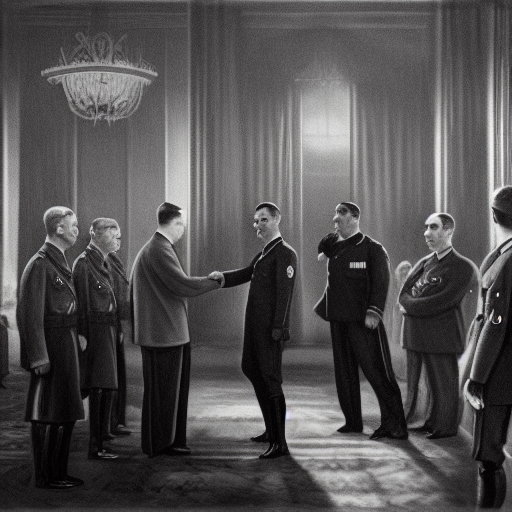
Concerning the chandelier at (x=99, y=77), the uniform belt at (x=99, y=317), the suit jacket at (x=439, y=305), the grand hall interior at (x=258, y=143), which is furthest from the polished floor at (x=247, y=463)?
the chandelier at (x=99, y=77)

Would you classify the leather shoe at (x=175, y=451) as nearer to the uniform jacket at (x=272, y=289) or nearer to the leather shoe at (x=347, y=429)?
the uniform jacket at (x=272, y=289)

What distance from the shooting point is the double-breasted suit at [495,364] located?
3318 mm

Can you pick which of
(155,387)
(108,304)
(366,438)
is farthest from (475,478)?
(108,304)

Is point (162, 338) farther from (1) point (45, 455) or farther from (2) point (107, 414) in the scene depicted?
(1) point (45, 455)

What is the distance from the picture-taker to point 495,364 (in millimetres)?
3346

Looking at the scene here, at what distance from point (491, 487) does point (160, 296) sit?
1.94 metres

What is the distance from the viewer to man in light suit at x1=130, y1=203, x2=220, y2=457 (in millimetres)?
4117

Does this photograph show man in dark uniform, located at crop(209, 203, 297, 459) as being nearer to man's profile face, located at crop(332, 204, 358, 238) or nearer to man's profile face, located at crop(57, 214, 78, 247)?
man's profile face, located at crop(332, 204, 358, 238)

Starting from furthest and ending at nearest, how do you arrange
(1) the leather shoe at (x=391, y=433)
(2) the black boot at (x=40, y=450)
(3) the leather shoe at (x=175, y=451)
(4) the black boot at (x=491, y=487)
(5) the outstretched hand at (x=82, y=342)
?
(1) the leather shoe at (x=391, y=433) → (3) the leather shoe at (x=175, y=451) → (5) the outstretched hand at (x=82, y=342) → (2) the black boot at (x=40, y=450) → (4) the black boot at (x=491, y=487)

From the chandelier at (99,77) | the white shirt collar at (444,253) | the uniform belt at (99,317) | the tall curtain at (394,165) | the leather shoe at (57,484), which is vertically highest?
the chandelier at (99,77)

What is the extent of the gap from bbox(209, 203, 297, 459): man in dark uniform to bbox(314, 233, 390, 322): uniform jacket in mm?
285

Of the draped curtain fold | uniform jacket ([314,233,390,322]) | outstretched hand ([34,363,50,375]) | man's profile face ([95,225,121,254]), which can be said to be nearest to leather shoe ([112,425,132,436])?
outstretched hand ([34,363,50,375])

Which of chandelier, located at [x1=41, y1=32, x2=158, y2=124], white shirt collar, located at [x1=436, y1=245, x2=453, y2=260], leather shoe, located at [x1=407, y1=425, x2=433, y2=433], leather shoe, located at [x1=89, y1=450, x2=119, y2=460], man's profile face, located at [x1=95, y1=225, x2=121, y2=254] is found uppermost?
chandelier, located at [x1=41, y1=32, x2=158, y2=124]

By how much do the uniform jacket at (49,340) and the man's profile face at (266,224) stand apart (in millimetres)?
1125
